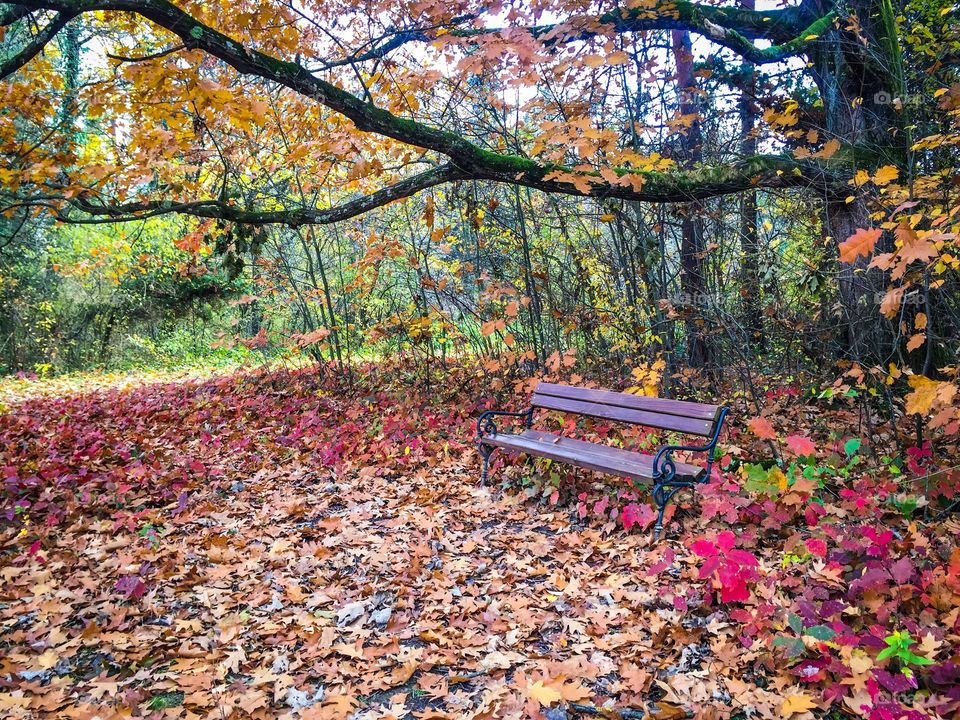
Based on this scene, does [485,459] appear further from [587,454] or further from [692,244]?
[692,244]

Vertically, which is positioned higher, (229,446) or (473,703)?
(229,446)

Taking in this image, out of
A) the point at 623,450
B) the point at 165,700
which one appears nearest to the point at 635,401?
the point at 623,450

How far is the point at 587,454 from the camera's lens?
4.85m

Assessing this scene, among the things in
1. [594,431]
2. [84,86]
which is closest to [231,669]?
[594,431]

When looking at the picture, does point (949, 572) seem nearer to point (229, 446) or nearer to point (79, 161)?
point (229, 446)

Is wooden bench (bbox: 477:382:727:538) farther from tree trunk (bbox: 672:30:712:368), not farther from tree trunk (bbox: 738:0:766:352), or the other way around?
tree trunk (bbox: 738:0:766:352)

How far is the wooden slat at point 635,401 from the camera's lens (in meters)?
4.40

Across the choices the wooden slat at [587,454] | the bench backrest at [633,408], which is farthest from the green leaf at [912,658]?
the bench backrest at [633,408]

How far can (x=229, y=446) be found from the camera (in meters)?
7.09

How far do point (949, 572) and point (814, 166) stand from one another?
3971 mm

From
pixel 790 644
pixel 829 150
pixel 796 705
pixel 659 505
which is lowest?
pixel 796 705

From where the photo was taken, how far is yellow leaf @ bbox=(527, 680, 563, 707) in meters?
2.59

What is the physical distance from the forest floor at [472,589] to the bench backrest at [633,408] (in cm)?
45

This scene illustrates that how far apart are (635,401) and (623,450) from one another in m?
0.43
